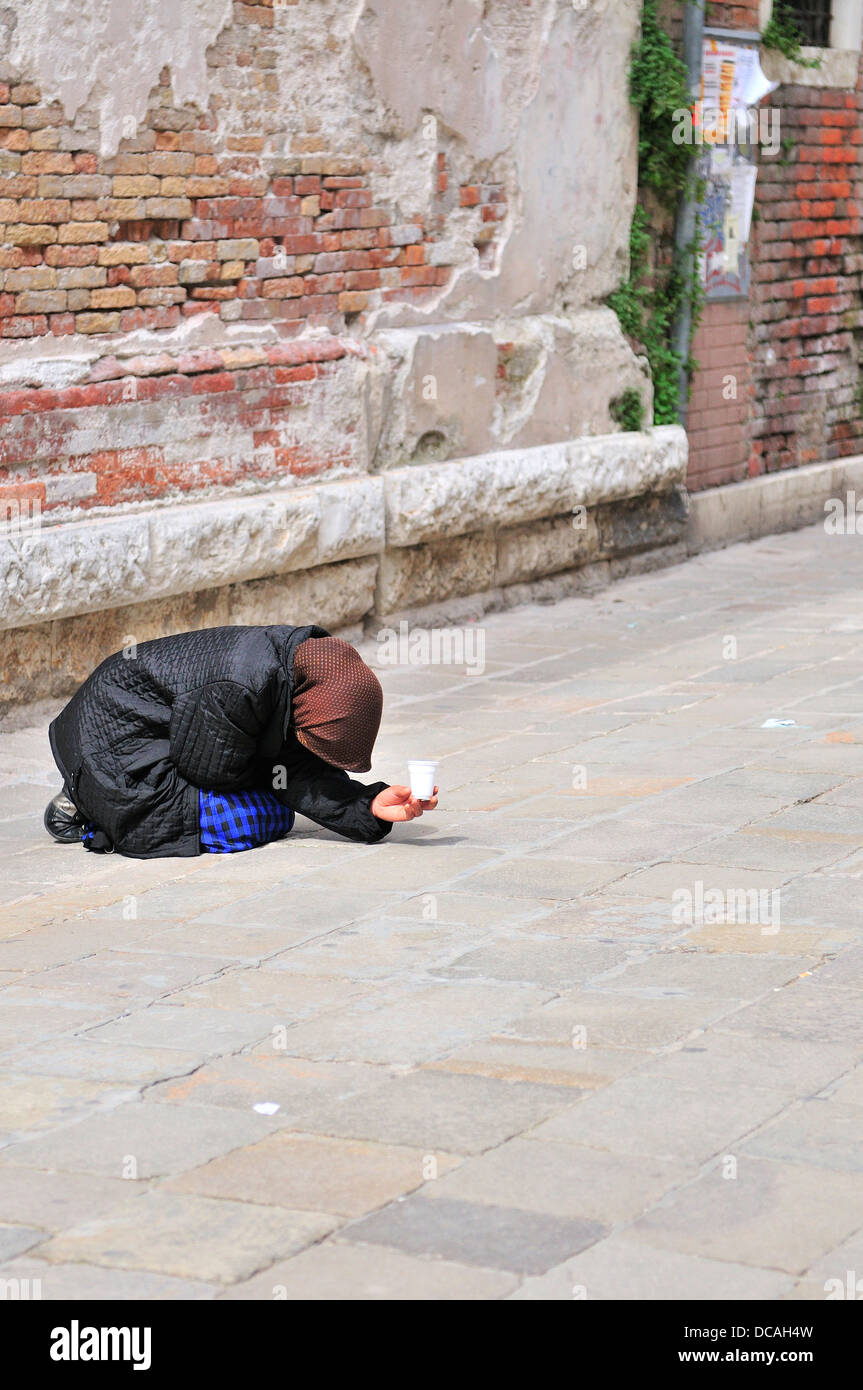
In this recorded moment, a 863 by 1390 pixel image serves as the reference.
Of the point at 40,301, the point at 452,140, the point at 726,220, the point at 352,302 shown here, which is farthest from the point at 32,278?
the point at 726,220

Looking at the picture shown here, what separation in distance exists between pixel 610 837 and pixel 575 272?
4713 millimetres

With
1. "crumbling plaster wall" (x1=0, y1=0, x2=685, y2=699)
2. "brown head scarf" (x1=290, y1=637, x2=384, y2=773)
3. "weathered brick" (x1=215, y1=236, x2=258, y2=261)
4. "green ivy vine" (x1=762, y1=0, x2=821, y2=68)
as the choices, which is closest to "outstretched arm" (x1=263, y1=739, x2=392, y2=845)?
"brown head scarf" (x1=290, y1=637, x2=384, y2=773)

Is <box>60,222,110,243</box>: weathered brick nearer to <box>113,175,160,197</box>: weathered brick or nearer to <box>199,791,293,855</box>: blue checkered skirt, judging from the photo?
<box>113,175,160,197</box>: weathered brick

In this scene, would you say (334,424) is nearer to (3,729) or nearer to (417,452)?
(417,452)

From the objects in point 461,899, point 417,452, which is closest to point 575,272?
point 417,452

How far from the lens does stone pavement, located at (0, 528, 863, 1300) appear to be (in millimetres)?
2734

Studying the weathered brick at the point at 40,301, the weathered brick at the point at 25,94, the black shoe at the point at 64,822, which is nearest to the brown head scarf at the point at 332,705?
the black shoe at the point at 64,822

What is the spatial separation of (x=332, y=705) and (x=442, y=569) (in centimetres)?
367

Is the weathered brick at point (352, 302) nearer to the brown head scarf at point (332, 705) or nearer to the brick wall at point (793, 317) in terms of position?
the brick wall at point (793, 317)

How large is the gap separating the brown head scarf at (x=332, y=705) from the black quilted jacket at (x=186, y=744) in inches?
1.7

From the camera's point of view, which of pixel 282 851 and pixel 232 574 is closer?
pixel 282 851

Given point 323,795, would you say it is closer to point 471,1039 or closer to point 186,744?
point 186,744

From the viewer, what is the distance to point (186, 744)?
484 centimetres

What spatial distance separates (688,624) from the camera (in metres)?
8.50
